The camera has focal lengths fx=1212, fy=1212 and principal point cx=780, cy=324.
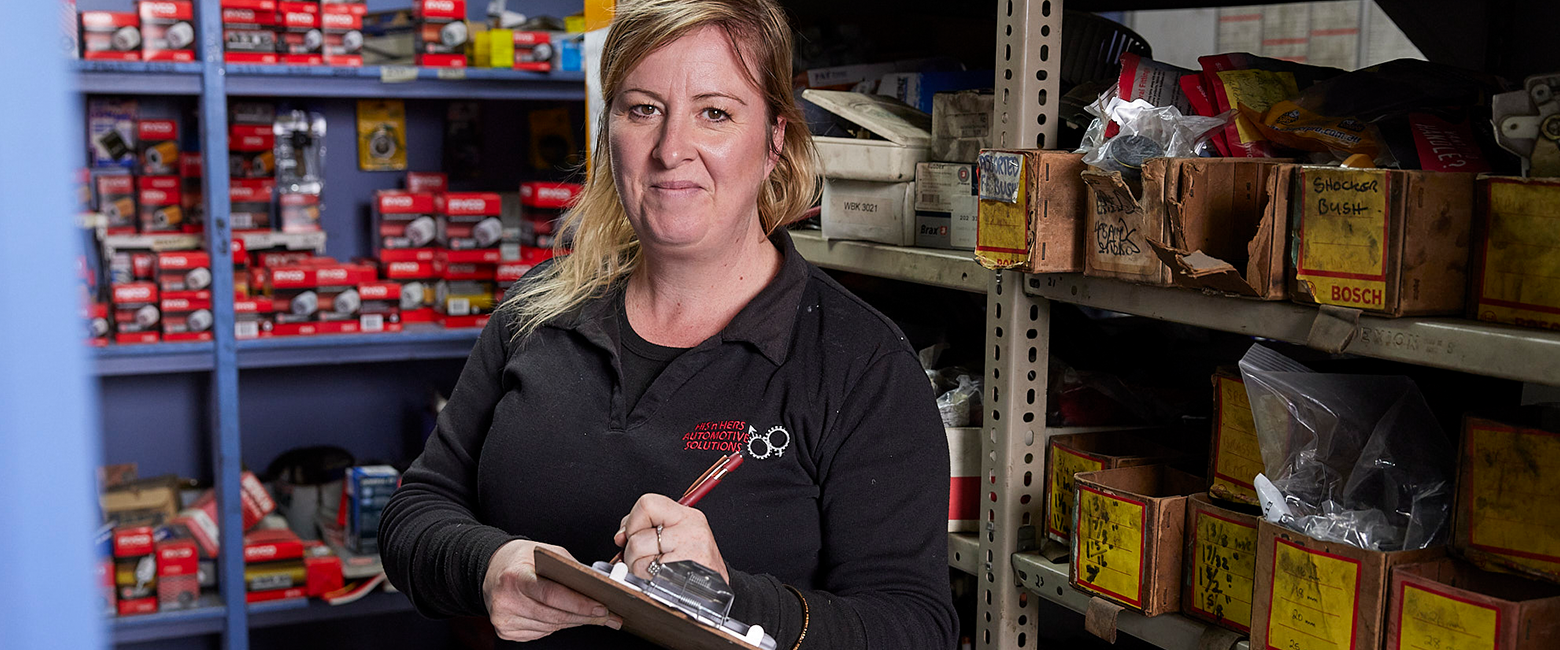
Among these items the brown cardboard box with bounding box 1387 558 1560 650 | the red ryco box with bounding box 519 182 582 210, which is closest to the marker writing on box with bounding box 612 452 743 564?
the brown cardboard box with bounding box 1387 558 1560 650

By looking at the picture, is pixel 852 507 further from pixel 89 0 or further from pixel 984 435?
pixel 89 0

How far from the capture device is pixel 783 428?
1.34 meters

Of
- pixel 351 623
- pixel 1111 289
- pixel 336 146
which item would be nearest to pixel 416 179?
pixel 336 146

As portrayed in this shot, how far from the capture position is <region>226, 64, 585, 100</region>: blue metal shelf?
285cm

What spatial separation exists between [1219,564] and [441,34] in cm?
238

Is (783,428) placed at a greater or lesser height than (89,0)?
lesser

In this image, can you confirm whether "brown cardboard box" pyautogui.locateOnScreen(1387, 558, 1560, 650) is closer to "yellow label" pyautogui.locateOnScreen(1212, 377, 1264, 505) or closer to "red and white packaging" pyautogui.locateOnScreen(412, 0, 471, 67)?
"yellow label" pyautogui.locateOnScreen(1212, 377, 1264, 505)

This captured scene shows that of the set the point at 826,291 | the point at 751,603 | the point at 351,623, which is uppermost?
the point at 826,291

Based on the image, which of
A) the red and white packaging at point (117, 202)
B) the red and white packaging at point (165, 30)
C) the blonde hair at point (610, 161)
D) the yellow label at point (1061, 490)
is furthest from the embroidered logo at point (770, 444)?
the red and white packaging at point (117, 202)

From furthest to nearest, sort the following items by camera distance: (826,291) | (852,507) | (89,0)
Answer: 1. (89,0)
2. (826,291)
3. (852,507)

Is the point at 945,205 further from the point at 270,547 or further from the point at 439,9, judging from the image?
the point at 270,547

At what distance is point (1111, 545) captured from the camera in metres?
1.39

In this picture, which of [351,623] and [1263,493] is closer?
[1263,493]

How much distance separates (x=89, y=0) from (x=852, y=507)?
2791 mm
